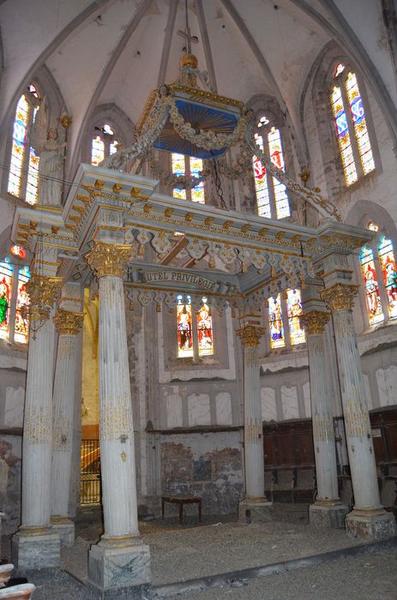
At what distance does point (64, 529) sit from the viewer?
Answer: 9.63 metres

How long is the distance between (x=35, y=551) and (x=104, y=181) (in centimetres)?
622

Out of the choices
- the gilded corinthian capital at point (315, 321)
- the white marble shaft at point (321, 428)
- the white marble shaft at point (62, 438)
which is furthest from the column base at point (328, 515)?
the white marble shaft at point (62, 438)

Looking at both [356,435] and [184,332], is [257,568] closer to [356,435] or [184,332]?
[356,435]

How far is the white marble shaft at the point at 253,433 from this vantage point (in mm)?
12156

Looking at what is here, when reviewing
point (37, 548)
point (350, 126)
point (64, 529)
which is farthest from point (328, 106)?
point (37, 548)

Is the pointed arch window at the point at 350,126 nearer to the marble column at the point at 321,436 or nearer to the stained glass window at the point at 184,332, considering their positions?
the marble column at the point at 321,436

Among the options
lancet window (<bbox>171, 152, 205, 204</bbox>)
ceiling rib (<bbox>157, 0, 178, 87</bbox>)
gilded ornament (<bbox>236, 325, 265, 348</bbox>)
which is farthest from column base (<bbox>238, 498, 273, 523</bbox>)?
ceiling rib (<bbox>157, 0, 178, 87</bbox>)

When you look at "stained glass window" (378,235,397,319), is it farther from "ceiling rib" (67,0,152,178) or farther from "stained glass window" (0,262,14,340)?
"stained glass window" (0,262,14,340)

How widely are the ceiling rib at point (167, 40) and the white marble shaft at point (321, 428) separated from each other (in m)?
11.8

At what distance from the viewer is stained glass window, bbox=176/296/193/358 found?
1866cm

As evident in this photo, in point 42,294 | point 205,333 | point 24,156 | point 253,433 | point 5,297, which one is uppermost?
point 24,156

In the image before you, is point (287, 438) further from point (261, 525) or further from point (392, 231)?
point (392, 231)

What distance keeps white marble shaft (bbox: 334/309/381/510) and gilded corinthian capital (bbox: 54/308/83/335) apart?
5.93 meters

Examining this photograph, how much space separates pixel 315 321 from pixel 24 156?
1141cm
